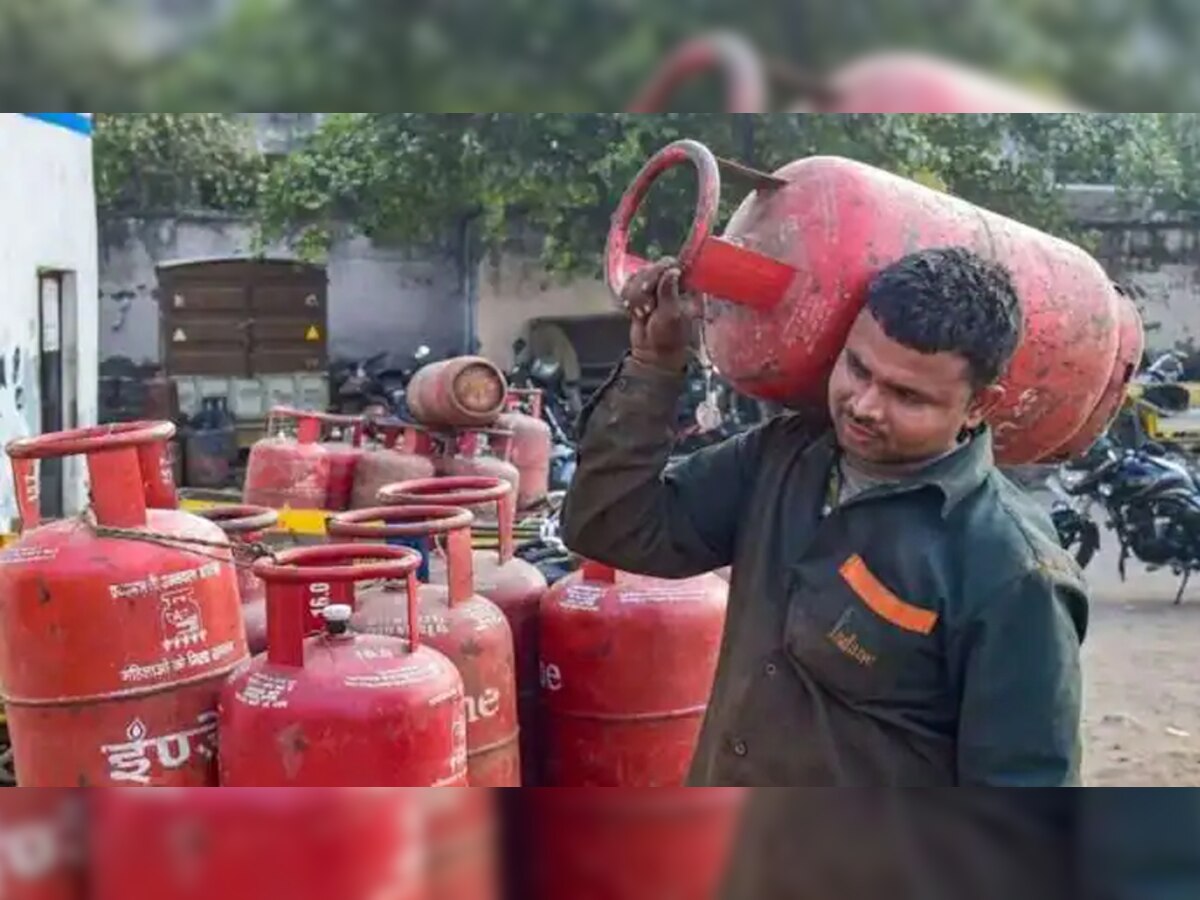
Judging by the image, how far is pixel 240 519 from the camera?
3227 millimetres

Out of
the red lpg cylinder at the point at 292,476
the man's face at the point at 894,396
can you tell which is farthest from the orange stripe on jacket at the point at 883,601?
the red lpg cylinder at the point at 292,476

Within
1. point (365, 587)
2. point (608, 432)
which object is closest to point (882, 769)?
point (608, 432)

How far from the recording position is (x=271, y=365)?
1056 centimetres

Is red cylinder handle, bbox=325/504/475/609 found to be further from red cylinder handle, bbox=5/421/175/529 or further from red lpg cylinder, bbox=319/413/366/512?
red lpg cylinder, bbox=319/413/366/512

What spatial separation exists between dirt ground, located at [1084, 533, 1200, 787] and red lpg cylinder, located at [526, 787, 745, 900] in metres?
3.58

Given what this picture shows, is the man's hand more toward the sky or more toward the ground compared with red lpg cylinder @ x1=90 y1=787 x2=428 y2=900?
more toward the sky

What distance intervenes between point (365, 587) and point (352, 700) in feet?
1.74

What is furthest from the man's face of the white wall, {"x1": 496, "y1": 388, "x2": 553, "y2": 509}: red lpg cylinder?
{"x1": 496, "y1": 388, "x2": 553, "y2": 509}: red lpg cylinder

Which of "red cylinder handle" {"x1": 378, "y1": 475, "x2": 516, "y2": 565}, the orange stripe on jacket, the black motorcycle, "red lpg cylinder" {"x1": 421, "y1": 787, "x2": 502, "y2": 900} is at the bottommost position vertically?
the black motorcycle

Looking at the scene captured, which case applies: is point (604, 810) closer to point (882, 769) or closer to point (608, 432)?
point (882, 769)

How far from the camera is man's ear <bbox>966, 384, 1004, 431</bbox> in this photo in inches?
62.0

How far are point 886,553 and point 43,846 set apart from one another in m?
1.10

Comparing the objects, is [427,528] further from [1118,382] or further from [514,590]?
[1118,382]

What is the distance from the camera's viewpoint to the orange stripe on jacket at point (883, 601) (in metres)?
1.54
